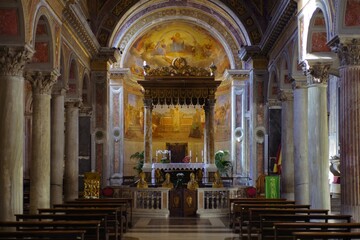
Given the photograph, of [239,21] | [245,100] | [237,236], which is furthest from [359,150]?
[245,100]

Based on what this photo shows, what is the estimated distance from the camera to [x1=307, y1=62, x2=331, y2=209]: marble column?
17.2 metres

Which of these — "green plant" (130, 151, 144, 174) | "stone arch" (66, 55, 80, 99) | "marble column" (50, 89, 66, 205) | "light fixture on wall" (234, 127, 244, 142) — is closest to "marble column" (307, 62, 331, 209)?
"marble column" (50, 89, 66, 205)

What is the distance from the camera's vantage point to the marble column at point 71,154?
24109 mm

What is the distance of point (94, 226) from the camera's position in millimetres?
11289

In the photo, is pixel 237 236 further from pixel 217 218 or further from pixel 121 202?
pixel 217 218

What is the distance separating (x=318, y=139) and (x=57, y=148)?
8.90m

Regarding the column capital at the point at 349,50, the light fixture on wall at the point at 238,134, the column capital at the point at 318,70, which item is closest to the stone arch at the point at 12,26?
the column capital at the point at 349,50

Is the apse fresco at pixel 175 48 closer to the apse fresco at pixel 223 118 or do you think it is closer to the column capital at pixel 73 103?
the apse fresco at pixel 223 118

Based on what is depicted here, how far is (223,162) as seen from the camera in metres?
34.1

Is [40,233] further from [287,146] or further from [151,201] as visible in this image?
[287,146]

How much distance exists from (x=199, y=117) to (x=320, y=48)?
70.7 feet

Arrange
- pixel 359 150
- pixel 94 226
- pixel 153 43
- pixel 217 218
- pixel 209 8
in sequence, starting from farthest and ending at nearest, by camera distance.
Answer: pixel 153 43 < pixel 209 8 < pixel 217 218 < pixel 359 150 < pixel 94 226

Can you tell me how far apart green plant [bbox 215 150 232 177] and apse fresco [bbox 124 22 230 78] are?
15.8 ft

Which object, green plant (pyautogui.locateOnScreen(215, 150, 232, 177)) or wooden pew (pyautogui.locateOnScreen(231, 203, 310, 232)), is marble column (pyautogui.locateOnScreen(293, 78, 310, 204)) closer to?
wooden pew (pyautogui.locateOnScreen(231, 203, 310, 232))
